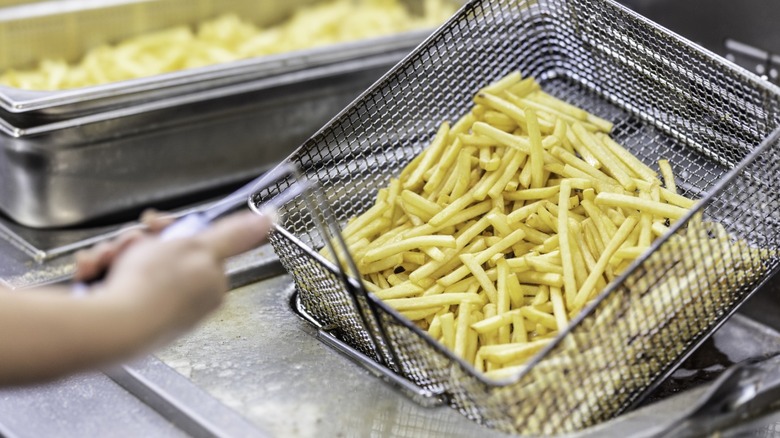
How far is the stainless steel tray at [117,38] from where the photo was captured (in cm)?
253

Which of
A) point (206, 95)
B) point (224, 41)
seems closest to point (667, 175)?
point (206, 95)

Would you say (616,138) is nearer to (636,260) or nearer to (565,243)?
(565,243)

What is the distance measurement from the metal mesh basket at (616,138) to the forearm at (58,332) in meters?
0.49

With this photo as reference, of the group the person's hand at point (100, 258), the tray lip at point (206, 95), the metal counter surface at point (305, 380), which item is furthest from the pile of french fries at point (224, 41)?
the person's hand at point (100, 258)

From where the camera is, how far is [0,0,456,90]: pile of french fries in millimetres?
3154

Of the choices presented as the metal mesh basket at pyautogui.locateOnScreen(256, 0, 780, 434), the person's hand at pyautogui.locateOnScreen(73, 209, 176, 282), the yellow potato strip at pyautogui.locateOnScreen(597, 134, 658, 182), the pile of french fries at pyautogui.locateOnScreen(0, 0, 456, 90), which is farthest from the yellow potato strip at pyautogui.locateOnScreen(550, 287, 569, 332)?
the pile of french fries at pyautogui.locateOnScreen(0, 0, 456, 90)

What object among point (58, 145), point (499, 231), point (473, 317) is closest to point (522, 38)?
point (499, 231)

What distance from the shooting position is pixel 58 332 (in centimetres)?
117

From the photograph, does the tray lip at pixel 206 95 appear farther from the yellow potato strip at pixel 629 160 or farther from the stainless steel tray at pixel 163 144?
the yellow potato strip at pixel 629 160

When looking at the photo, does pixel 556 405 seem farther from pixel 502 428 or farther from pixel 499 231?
pixel 499 231

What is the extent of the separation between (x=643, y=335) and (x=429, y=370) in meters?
0.38

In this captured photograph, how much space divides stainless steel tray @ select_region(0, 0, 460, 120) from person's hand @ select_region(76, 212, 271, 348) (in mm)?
1318

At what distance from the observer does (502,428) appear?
163cm

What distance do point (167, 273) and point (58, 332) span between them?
6.0 inches
